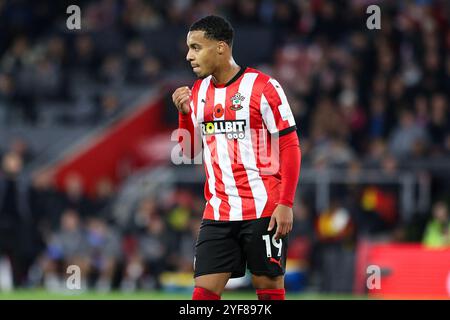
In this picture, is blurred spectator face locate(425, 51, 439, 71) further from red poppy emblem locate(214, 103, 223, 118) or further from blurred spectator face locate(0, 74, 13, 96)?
red poppy emblem locate(214, 103, 223, 118)

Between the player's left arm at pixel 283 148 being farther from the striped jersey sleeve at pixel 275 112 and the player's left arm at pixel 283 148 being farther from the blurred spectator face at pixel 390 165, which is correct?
the blurred spectator face at pixel 390 165

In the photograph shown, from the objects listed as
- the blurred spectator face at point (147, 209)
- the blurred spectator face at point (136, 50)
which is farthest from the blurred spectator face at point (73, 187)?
the blurred spectator face at point (136, 50)

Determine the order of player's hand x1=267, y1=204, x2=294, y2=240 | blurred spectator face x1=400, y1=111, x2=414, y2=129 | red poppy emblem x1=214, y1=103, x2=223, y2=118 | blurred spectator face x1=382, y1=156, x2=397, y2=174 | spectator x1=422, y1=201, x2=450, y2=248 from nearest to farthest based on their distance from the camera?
1. player's hand x1=267, y1=204, x2=294, y2=240
2. red poppy emblem x1=214, y1=103, x2=223, y2=118
3. spectator x1=422, y1=201, x2=450, y2=248
4. blurred spectator face x1=382, y1=156, x2=397, y2=174
5. blurred spectator face x1=400, y1=111, x2=414, y2=129

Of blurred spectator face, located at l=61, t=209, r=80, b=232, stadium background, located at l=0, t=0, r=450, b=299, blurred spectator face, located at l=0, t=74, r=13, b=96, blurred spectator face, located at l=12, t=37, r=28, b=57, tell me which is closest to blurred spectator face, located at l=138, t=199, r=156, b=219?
stadium background, located at l=0, t=0, r=450, b=299

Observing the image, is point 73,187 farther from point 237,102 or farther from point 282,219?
point 282,219

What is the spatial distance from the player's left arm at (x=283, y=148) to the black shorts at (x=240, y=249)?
87 millimetres

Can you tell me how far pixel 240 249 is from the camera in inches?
256

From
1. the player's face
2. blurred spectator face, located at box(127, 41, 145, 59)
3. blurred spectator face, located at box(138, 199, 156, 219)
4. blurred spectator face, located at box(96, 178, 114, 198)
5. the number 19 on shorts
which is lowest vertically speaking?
blurred spectator face, located at box(138, 199, 156, 219)

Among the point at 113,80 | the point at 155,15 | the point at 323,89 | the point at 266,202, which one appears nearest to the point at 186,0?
the point at 155,15

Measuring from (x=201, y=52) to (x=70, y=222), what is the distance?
10.1m

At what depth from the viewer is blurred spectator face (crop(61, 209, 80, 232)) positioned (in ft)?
53.4

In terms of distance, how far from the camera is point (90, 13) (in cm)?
2291

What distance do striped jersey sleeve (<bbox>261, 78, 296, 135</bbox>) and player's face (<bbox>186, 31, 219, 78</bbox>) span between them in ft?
1.20
